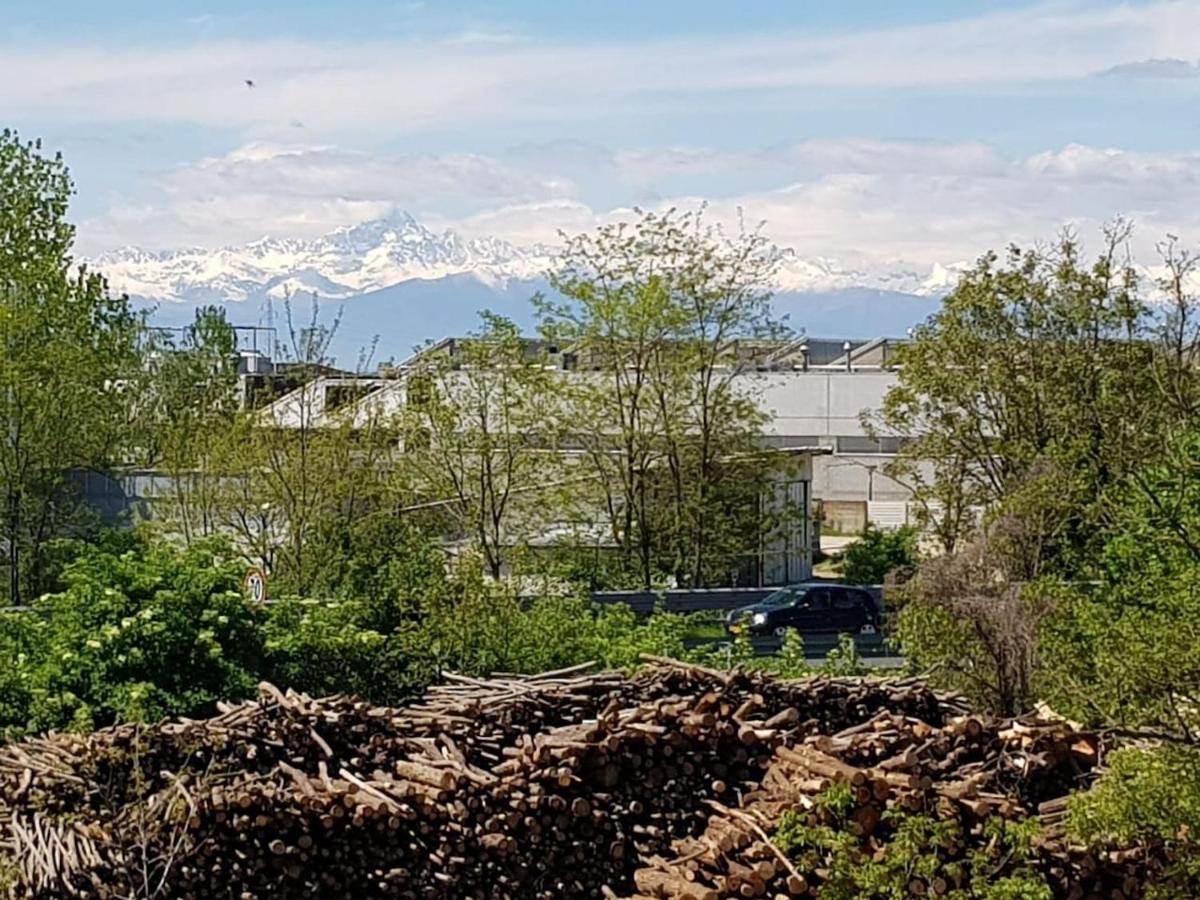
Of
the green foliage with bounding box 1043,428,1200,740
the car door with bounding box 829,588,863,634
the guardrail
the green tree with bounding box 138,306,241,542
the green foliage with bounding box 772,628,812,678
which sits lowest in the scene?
the car door with bounding box 829,588,863,634

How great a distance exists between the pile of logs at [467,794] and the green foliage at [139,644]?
212cm

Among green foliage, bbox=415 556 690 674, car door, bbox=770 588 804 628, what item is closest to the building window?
car door, bbox=770 588 804 628

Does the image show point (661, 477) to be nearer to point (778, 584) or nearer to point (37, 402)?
point (778, 584)

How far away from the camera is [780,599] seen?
102 ft

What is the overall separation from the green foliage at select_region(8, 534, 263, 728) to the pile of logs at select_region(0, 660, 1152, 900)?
212cm

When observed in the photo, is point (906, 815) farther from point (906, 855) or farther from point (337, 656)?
point (337, 656)

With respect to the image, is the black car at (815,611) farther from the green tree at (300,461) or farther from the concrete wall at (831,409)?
the concrete wall at (831,409)

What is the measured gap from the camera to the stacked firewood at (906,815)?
36.1 ft

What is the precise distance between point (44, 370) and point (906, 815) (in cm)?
2337

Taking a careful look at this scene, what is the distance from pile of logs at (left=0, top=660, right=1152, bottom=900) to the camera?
11.6 m

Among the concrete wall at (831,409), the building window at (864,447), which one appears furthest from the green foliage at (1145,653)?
the building window at (864,447)

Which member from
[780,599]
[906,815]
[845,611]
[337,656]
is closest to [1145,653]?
[906,815]

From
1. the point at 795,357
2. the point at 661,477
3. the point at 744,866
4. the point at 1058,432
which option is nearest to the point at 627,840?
the point at 744,866

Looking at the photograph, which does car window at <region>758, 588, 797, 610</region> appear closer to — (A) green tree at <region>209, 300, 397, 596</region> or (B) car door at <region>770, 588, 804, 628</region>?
(B) car door at <region>770, 588, 804, 628</region>
